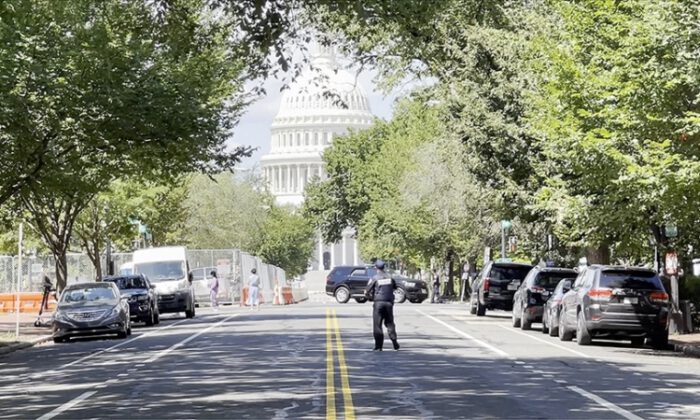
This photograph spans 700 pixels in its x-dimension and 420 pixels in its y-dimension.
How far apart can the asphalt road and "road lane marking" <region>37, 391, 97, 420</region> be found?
2cm

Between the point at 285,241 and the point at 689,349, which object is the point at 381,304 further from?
the point at 285,241

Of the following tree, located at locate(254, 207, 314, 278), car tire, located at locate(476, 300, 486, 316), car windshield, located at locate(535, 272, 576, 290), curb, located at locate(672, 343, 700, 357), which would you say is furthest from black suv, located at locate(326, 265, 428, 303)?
tree, located at locate(254, 207, 314, 278)

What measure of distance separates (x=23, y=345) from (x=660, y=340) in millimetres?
15129

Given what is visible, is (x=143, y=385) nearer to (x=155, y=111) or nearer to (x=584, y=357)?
(x=584, y=357)

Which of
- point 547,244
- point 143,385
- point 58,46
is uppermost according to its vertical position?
point 58,46

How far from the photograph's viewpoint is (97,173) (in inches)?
1500

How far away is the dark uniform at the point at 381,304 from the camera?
26328 millimetres

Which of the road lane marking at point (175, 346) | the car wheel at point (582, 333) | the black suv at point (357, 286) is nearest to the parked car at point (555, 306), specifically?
the car wheel at point (582, 333)

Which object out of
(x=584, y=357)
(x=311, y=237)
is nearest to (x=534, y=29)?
(x=584, y=357)

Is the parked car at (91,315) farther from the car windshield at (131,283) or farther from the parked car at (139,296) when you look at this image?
the car windshield at (131,283)

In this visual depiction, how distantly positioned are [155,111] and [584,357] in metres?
12.1

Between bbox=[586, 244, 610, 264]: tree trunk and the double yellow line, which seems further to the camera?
bbox=[586, 244, 610, 264]: tree trunk

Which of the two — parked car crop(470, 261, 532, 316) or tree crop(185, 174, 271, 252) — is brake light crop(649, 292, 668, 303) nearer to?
parked car crop(470, 261, 532, 316)

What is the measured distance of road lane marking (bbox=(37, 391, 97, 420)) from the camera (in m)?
16.0
